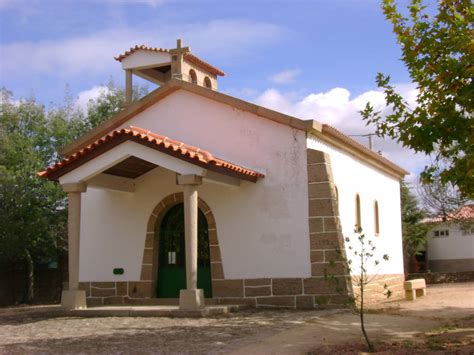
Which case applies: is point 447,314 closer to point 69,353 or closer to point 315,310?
point 315,310

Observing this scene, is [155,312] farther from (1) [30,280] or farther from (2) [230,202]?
(1) [30,280]

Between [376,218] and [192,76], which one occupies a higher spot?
[192,76]

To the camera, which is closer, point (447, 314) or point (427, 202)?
point (447, 314)

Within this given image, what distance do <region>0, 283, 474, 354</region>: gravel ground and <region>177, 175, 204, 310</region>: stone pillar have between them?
1.64ft

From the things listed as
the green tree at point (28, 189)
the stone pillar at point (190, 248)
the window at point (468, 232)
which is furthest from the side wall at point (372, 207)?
the window at point (468, 232)

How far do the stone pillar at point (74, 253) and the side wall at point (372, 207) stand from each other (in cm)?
526

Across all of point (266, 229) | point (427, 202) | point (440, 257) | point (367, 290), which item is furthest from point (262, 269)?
point (440, 257)

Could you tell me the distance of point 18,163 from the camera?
20.8 meters

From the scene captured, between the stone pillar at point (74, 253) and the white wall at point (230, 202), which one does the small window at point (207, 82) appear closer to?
the white wall at point (230, 202)

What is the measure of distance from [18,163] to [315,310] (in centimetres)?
1301

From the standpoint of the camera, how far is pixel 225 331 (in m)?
9.48

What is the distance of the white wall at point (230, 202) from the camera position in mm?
13094

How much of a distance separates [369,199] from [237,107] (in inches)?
201

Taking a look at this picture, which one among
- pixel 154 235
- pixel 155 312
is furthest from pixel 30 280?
pixel 155 312
